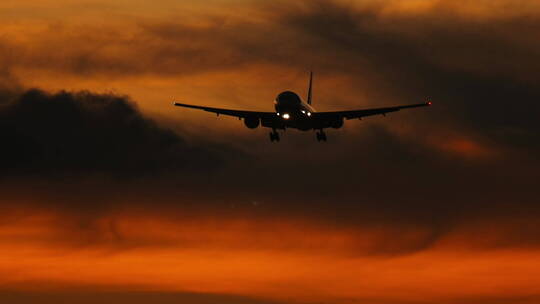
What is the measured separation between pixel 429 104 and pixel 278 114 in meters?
20.8

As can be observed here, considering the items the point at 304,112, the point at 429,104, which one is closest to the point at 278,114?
the point at 304,112

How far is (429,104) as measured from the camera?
195375mm

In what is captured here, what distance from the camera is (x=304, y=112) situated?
Result: 198m

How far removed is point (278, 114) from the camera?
19662 cm

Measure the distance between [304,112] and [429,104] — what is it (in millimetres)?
17291

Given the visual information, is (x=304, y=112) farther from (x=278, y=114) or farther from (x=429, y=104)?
(x=429, y=104)

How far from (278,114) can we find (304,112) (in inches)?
153
